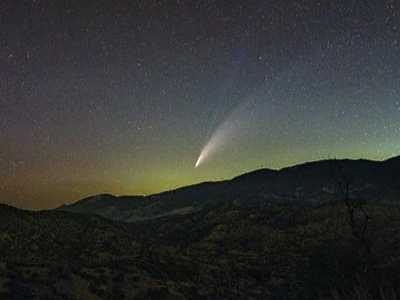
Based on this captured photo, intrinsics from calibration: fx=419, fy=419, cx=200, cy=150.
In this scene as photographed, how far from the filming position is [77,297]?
53.7 feet

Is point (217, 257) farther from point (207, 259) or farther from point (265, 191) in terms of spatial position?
point (265, 191)

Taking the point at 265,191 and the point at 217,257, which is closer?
the point at 217,257

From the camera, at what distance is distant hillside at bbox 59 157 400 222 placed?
97.1 m

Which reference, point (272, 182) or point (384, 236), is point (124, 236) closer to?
point (384, 236)

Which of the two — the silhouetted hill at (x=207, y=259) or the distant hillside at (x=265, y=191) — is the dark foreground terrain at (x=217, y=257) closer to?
the silhouetted hill at (x=207, y=259)

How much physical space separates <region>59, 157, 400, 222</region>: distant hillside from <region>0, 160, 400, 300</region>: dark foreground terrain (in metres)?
42.0

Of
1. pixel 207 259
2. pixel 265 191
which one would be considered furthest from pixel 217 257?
pixel 265 191

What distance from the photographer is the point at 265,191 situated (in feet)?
403

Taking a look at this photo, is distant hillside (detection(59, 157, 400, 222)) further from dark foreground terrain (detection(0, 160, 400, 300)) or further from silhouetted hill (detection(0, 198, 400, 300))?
silhouetted hill (detection(0, 198, 400, 300))

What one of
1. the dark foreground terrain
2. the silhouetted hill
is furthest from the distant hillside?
the silhouetted hill

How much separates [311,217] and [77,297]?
105 ft

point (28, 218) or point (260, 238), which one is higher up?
point (28, 218)

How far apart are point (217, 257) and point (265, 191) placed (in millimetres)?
95183

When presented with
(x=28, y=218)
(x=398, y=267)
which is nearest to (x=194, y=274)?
(x=398, y=267)
